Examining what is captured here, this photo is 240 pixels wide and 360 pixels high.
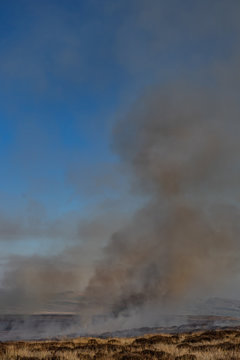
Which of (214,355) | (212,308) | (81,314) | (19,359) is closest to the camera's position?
(19,359)

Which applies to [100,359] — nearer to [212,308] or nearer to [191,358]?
[191,358]

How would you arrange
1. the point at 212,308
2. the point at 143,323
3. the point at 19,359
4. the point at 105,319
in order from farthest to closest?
the point at 212,308
the point at 105,319
the point at 143,323
the point at 19,359

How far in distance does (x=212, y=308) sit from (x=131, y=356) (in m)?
192

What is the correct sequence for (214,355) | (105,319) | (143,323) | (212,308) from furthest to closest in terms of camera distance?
(212,308)
(105,319)
(143,323)
(214,355)

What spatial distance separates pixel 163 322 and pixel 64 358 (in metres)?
114

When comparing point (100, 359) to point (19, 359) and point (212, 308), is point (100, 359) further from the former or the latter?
point (212, 308)

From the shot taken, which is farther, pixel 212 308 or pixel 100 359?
pixel 212 308

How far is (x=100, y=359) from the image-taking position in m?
15.9

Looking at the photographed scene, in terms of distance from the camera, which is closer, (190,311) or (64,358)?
(64,358)

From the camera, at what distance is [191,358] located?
15.6m

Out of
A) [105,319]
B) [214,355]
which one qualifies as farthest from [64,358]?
[105,319]

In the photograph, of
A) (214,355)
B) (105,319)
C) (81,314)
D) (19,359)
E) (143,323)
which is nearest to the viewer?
(19,359)

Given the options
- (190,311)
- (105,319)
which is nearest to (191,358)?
(105,319)

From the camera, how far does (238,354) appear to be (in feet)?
55.8
